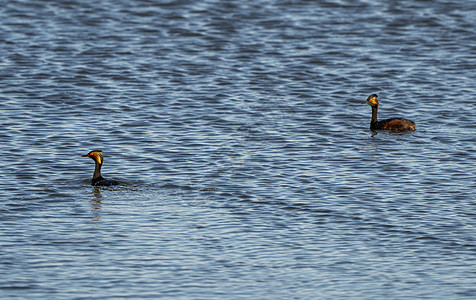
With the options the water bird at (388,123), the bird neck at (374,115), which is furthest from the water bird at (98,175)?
the bird neck at (374,115)

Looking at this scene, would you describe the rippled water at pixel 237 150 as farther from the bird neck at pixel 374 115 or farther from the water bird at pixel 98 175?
the bird neck at pixel 374 115

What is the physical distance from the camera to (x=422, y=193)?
19438 millimetres

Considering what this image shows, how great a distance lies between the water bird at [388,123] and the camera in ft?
81.3

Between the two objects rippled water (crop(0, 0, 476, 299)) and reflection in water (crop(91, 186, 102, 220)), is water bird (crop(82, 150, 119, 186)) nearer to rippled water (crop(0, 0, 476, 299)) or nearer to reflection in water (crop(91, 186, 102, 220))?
reflection in water (crop(91, 186, 102, 220))

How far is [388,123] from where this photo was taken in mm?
25078

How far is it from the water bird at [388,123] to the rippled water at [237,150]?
10.3 inches

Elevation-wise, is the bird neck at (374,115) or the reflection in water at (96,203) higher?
the bird neck at (374,115)

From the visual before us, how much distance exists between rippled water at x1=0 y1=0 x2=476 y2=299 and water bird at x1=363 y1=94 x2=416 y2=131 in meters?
0.26

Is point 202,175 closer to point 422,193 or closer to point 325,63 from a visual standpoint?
A: point 422,193

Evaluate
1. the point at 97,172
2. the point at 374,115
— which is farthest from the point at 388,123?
the point at 97,172

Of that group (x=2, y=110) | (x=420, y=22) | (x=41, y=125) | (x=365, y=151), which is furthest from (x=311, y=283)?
(x=420, y=22)

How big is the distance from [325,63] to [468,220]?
52.0ft

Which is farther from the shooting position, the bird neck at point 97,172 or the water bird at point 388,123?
the water bird at point 388,123

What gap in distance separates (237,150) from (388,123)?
437 cm
